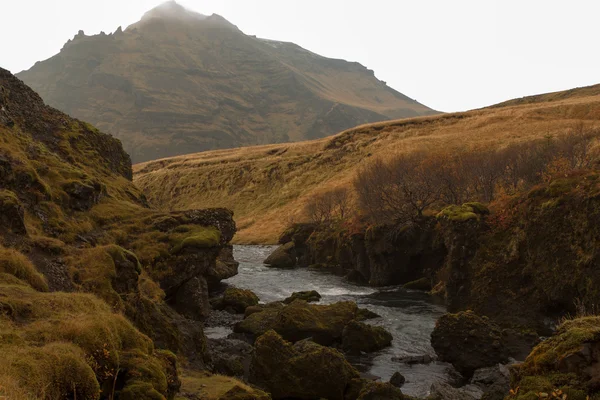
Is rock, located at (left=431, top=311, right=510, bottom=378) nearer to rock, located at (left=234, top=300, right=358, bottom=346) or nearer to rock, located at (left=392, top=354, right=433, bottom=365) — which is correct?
rock, located at (left=392, top=354, right=433, bottom=365)

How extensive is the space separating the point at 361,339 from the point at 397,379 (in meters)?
5.13

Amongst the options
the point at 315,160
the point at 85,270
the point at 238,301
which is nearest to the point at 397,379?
the point at 85,270

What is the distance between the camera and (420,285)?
146 ft

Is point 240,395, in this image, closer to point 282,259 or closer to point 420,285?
point 420,285

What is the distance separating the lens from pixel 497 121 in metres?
116

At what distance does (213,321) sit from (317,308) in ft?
24.7

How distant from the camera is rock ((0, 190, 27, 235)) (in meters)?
20.4

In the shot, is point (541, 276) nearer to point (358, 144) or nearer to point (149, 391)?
point (149, 391)

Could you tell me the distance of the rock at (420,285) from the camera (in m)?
44.0

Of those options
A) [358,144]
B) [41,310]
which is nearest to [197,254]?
[41,310]

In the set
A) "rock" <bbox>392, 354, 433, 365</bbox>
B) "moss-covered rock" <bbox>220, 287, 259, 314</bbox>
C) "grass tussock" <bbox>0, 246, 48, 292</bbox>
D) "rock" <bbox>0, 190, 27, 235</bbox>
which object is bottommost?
"rock" <bbox>392, 354, 433, 365</bbox>

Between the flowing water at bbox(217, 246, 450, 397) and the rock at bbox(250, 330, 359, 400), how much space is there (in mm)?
3391

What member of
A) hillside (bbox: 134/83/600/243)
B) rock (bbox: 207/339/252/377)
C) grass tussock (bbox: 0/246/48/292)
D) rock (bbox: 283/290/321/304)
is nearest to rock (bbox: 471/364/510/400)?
rock (bbox: 207/339/252/377)

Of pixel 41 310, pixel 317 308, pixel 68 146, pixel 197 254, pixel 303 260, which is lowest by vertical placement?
pixel 303 260
